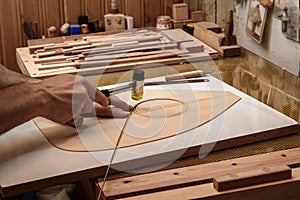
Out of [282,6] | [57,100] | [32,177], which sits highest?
[282,6]

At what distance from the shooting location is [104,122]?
1473mm

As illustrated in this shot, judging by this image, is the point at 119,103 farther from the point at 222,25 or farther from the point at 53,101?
the point at 222,25

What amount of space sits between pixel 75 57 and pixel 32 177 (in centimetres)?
100

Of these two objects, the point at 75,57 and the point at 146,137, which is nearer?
the point at 146,137

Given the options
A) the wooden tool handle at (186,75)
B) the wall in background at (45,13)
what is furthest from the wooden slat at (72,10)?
the wooden tool handle at (186,75)

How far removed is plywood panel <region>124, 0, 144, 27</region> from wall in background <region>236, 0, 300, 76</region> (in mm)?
728

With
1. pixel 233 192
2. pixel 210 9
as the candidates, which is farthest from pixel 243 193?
pixel 210 9

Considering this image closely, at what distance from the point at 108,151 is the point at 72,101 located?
0.62ft

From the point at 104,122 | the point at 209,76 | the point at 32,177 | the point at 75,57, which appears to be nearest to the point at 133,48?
the point at 75,57

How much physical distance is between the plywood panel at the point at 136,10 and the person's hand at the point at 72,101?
135 centimetres

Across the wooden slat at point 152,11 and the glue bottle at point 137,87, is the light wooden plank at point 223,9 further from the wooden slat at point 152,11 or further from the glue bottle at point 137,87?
the glue bottle at point 137,87

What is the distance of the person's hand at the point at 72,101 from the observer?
4.51ft

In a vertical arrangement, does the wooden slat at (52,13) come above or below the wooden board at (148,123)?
above

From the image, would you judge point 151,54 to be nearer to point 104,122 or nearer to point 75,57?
point 75,57
